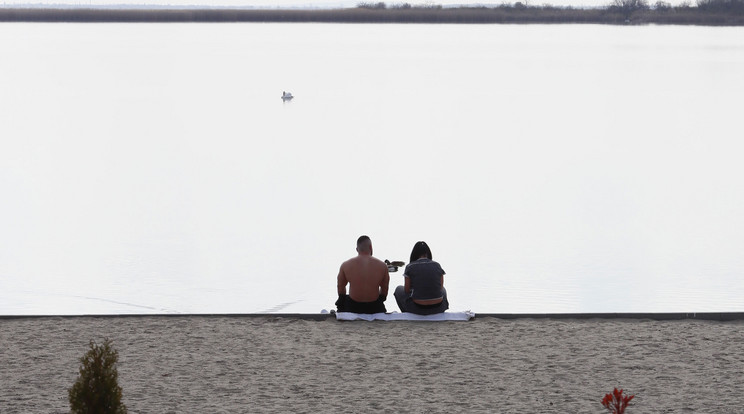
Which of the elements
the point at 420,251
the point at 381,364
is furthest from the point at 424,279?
the point at 381,364

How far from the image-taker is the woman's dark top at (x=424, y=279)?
7.80m

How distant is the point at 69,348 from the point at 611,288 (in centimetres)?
590

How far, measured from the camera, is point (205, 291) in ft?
35.4

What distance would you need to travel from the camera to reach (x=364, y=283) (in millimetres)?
7910

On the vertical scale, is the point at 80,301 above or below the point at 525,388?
above

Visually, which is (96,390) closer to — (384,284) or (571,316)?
(384,284)

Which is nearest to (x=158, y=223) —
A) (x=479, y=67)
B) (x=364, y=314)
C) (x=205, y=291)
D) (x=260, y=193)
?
(x=260, y=193)

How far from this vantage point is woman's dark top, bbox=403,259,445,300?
7.80 meters

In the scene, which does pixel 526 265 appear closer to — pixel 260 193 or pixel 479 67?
pixel 260 193

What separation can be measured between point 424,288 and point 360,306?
47 cm

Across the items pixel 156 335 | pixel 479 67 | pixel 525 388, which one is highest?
pixel 479 67

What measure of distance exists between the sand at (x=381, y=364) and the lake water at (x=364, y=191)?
2221 mm

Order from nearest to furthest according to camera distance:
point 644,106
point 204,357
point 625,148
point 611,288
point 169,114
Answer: point 204,357, point 611,288, point 625,148, point 169,114, point 644,106

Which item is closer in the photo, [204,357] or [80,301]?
[204,357]
